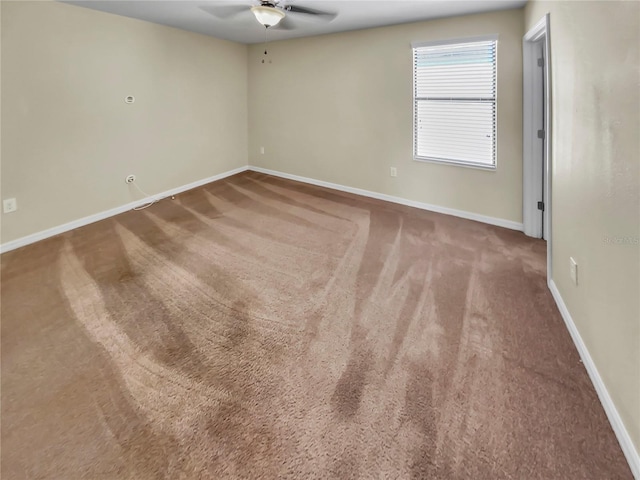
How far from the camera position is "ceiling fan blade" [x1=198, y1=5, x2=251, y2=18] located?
3.58 metres

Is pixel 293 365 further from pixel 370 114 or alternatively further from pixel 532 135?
pixel 370 114

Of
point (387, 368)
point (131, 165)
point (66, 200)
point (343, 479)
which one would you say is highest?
point (131, 165)

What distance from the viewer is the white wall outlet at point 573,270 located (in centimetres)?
198

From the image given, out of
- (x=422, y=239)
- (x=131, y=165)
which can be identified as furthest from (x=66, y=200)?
(x=422, y=239)

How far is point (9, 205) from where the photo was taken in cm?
336

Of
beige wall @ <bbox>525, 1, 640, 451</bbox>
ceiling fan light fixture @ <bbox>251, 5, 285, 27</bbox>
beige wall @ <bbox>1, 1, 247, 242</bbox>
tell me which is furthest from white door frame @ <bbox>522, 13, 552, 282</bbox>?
beige wall @ <bbox>1, 1, 247, 242</bbox>

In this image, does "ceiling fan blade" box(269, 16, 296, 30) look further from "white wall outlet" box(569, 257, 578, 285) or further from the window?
"white wall outlet" box(569, 257, 578, 285)

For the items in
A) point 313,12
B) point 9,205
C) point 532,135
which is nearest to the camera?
point 9,205

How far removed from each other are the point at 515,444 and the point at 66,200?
453 centimetres

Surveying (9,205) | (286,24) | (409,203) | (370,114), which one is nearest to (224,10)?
(286,24)

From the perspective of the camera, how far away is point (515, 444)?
1.40 meters

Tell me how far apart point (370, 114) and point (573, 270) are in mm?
3369

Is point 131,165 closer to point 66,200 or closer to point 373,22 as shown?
point 66,200

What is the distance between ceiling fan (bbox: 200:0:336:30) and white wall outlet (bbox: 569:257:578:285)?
9.93 ft
